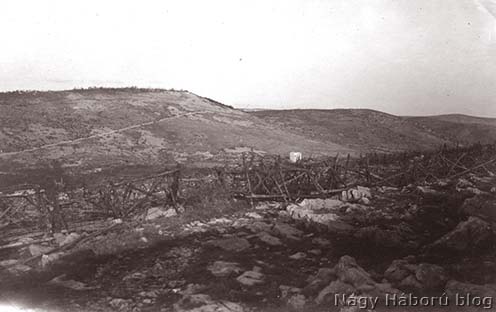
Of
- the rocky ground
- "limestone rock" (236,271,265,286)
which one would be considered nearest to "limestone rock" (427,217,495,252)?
the rocky ground

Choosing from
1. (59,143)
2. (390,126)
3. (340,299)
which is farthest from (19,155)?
(390,126)

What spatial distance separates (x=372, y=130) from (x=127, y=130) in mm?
22849

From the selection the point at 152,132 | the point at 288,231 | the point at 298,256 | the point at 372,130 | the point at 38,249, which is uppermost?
the point at 372,130

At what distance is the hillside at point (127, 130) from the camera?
19.7 meters

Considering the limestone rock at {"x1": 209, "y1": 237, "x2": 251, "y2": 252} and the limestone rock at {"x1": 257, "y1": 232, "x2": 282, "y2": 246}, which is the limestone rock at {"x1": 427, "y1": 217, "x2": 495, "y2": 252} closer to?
the limestone rock at {"x1": 257, "y1": 232, "x2": 282, "y2": 246}

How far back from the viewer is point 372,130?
3700 centimetres

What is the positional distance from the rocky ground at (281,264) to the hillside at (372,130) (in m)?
22.9

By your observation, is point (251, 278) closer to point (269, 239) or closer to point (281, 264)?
point (281, 264)

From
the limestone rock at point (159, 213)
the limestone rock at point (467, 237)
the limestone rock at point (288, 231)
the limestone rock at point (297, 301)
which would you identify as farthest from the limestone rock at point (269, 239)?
the limestone rock at point (467, 237)

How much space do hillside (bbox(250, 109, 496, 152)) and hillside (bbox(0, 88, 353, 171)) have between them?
4.27 meters

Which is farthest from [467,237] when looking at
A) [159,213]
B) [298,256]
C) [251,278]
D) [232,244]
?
[159,213]

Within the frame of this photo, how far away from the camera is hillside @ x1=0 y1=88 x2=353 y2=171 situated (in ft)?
64.7

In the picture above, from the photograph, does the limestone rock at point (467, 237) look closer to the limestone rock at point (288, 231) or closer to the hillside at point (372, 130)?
the limestone rock at point (288, 231)

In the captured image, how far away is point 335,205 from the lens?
8609 mm
